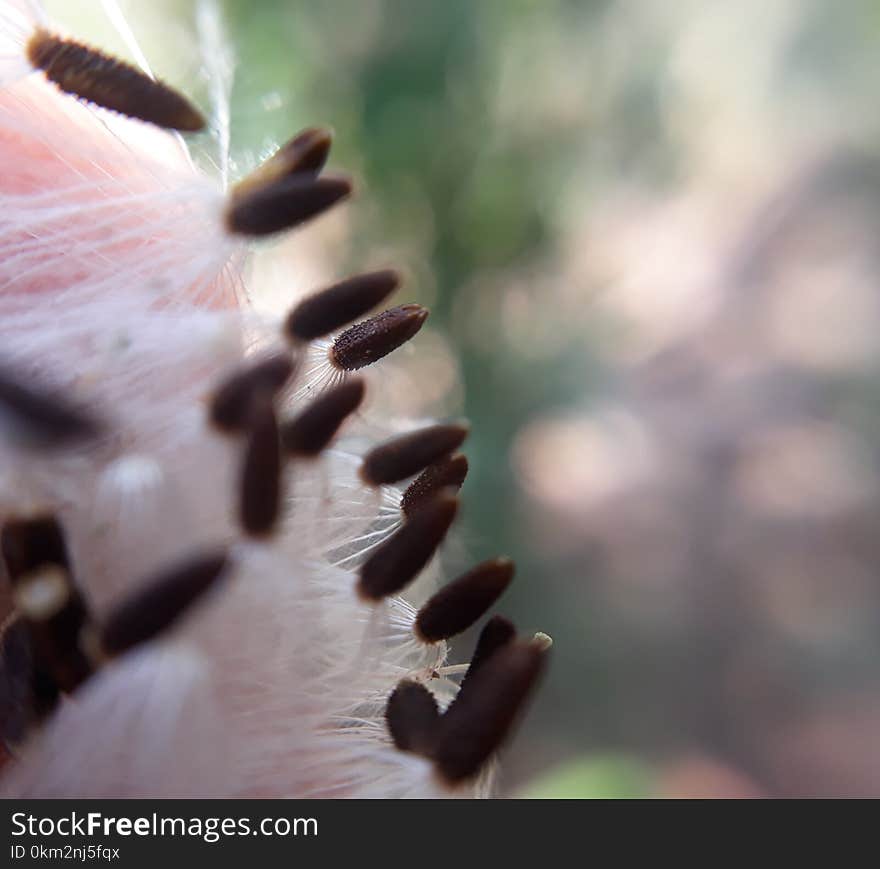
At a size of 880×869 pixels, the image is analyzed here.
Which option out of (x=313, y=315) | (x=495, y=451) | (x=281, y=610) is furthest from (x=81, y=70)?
(x=495, y=451)

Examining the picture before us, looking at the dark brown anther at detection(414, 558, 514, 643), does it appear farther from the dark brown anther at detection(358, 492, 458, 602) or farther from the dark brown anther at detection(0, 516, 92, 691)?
the dark brown anther at detection(0, 516, 92, 691)

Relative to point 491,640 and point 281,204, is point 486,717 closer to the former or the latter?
point 491,640

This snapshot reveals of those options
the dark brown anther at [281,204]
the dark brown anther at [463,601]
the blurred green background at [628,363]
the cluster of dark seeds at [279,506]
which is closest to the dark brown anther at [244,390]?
the cluster of dark seeds at [279,506]

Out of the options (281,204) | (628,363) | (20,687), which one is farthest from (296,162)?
(628,363)

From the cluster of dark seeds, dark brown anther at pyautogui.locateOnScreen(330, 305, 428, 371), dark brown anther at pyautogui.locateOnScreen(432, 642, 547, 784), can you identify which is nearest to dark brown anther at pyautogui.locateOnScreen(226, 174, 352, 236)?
the cluster of dark seeds

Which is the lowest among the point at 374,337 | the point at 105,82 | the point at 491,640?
the point at 491,640

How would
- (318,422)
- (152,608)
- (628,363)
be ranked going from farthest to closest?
(628,363) → (318,422) → (152,608)

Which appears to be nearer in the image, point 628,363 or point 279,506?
point 279,506
